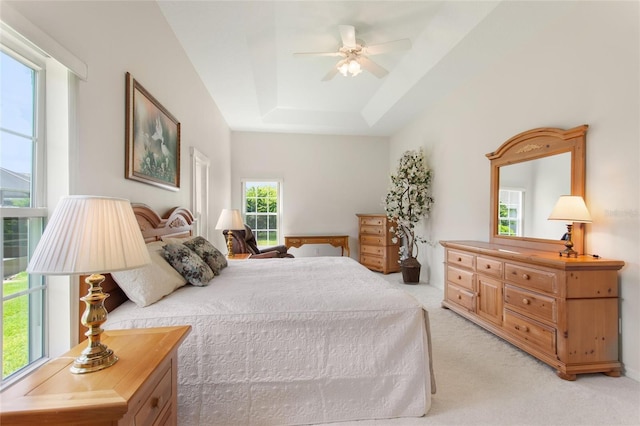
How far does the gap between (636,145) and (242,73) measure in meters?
3.80

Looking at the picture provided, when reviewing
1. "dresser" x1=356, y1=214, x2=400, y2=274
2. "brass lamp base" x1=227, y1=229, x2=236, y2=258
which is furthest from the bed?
"dresser" x1=356, y1=214, x2=400, y2=274

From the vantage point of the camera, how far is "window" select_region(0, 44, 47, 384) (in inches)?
47.2

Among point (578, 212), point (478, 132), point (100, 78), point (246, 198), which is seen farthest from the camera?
point (246, 198)

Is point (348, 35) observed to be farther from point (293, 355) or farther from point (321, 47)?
point (293, 355)

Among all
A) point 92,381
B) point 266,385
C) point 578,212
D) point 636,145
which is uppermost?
point 636,145

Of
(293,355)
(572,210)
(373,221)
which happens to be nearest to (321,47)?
(572,210)

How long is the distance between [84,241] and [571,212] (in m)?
2.98

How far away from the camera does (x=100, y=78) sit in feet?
5.61

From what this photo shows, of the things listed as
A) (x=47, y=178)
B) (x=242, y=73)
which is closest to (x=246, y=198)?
(x=242, y=73)

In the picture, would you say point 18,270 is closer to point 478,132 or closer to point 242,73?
point 242,73

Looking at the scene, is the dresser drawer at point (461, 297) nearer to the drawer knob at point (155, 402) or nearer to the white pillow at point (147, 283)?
the white pillow at point (147, 283)

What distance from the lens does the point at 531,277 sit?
2.34m

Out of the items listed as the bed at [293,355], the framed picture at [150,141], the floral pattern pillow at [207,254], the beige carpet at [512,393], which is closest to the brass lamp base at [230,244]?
the framed picture at [150,141]

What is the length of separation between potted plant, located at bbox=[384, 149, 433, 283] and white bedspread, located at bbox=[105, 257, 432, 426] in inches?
126
